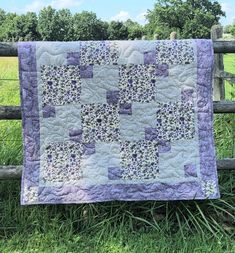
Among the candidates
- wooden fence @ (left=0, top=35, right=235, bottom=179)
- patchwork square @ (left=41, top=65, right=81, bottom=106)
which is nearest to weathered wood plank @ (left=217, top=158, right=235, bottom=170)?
wooden fence @ (left=0, top=35, right=235, bottom=179)

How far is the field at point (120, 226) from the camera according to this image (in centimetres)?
331

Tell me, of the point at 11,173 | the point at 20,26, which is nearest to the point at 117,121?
the point at 11,173

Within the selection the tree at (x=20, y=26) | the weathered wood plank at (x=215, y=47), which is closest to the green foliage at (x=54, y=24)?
the tree at (x=20, y=26)

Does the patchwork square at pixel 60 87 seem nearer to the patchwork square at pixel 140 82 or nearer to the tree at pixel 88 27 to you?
the patchwork square at pixel 140 82

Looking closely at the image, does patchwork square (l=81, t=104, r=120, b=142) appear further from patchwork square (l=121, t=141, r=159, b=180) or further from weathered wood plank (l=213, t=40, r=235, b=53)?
weathered wood plank (l=213, t=40, r=235, b=53)

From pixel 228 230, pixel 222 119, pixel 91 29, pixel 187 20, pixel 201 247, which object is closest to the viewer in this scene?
pixel 201 247

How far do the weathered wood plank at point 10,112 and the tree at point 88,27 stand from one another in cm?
8045

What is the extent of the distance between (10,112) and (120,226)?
3.44ft

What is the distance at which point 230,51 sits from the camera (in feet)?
11.5

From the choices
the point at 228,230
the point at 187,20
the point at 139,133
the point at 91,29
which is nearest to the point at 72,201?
the point at 139,133

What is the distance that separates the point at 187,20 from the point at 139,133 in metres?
69.3

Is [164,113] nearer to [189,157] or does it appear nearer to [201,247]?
[189,157]

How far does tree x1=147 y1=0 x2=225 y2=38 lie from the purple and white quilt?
2540 inches

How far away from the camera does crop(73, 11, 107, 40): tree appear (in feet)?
275
